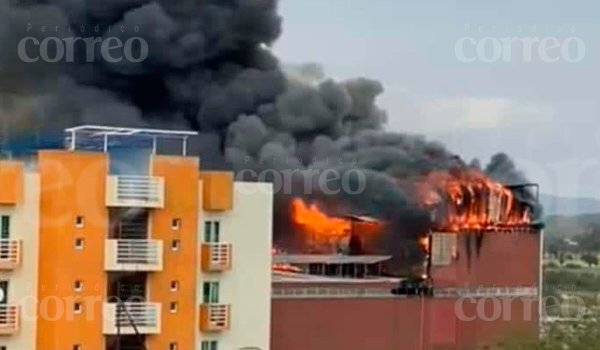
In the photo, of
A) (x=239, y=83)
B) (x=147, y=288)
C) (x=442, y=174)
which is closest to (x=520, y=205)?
(x=442, y=174)

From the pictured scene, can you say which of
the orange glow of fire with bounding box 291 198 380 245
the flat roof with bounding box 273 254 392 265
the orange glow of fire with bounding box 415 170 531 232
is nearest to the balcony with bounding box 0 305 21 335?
the flat roof with bounding box 273 254 392 265

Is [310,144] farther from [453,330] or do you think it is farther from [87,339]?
[87,339]

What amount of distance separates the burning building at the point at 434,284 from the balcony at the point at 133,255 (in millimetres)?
1042

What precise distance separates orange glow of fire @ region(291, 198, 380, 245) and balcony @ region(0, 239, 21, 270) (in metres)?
4.19

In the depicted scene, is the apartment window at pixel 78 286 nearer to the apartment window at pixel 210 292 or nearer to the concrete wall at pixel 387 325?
the apartment window at pixel 210 292

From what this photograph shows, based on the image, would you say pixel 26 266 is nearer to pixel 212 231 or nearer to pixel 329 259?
pixel 212 231

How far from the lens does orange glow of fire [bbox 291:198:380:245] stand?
1050 centimetres

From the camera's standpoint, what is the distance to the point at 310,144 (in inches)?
477

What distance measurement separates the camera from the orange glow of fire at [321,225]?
10.5 m

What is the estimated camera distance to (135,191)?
7023 mm

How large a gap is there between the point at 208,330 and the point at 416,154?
4.96m

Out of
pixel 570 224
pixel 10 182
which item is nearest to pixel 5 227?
pixel 10 182

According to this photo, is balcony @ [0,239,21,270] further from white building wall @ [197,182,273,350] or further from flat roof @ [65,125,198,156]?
white building wall @ [197,182,273,350]

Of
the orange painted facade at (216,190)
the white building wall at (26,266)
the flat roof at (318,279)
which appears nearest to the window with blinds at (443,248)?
the flat roof at (318,279)
